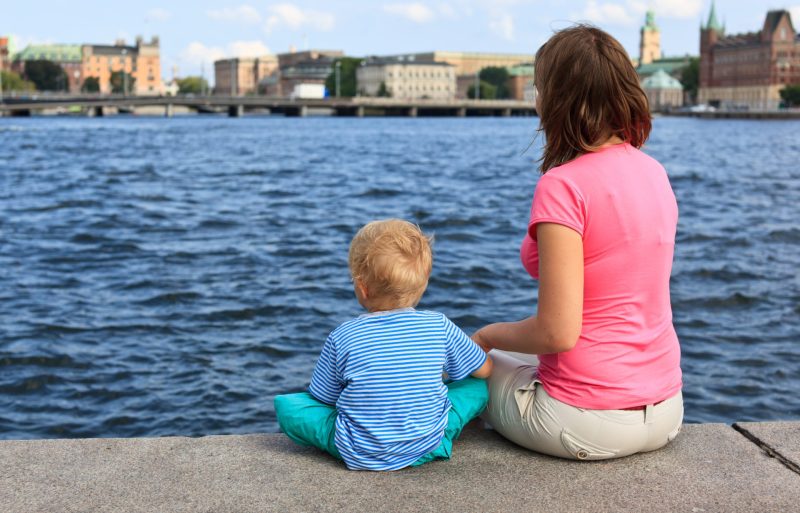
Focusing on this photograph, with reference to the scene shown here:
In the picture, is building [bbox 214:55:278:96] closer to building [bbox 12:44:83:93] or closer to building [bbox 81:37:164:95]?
building [bbox 81:37:164:95]

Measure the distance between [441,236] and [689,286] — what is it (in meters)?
4.44

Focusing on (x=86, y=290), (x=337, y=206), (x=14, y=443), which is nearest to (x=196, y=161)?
(x=337, y=206)

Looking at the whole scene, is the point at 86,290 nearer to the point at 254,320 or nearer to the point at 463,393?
the point at 254,320

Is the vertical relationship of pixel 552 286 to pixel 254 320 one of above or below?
above

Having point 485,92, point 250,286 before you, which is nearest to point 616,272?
point 250,286

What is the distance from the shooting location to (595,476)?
2752 mm

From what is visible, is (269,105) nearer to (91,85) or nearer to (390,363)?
(91,85)

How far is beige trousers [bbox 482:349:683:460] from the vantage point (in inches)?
109

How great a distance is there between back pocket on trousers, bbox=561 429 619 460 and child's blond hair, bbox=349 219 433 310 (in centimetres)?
57

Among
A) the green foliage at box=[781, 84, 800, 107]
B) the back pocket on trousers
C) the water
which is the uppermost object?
the green foliage at box=[781, 84, 800, 107]

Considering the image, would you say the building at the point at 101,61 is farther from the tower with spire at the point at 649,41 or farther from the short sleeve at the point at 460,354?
the short sleeve at the point at 460,354

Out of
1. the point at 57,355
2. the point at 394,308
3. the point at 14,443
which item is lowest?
the point at 57,355

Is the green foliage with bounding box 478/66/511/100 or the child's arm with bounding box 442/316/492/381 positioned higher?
the green foliage with bounding box 478/66/511/100

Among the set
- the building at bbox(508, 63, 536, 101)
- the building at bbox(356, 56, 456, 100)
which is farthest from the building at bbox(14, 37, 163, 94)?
the building at bbox(508, 63, 536, 101)
